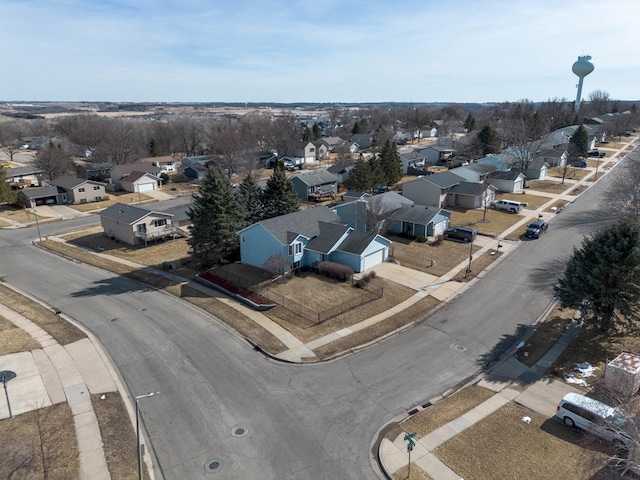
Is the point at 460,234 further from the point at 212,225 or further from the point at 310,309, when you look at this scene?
the point at 212,225

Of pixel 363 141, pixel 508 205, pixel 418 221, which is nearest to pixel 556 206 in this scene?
pixel 508 205

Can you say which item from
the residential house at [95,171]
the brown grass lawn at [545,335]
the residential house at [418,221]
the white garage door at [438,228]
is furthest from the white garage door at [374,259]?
the residential house at [95,171]

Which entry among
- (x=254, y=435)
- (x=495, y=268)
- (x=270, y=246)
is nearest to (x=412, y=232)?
(x=495, y=268)

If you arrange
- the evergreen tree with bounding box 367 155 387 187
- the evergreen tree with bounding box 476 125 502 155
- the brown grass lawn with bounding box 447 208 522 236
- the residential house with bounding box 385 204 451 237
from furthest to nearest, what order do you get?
1. the evergreen tree with bounding box 476 125 502 155
2. the evergreen tree with bounding box 367 155 387 187
3. the brown grass lawn with bounding box 447 208 522 236
4. the residential house with bounding box 385 204 451 237

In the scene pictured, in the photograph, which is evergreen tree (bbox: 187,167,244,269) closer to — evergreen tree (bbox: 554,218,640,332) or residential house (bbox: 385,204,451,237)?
residential house (bbox: 385,204,451,237)

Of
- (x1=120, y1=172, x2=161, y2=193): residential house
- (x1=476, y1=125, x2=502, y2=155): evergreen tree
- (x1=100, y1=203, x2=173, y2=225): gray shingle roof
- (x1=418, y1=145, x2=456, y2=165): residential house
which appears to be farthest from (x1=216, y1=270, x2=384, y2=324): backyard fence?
(x1=476, y1=125, x2=502, y2=155): evergreen tree

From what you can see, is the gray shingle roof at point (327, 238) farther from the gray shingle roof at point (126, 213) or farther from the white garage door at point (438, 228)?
the gray shingle roof at point (126, 213)

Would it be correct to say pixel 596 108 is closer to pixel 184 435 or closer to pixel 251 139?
pixel 251 139
